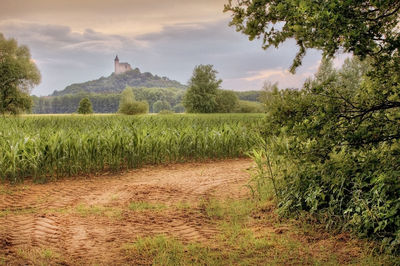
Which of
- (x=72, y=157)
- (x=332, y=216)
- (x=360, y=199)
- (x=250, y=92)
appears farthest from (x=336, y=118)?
(x=250, y=92)

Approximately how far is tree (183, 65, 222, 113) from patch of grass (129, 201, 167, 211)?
5783cm

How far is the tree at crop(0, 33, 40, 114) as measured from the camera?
3769cm

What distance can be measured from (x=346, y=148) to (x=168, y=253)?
263cm

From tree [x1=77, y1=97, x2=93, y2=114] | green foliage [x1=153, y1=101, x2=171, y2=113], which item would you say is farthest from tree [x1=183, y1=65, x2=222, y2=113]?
green foliage [x1=153, y1=101, x2=171, y2=113]

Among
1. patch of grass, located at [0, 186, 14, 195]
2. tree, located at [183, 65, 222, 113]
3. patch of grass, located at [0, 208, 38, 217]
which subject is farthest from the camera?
tree, located at [183, 65, 222, 113]

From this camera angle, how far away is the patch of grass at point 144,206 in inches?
227

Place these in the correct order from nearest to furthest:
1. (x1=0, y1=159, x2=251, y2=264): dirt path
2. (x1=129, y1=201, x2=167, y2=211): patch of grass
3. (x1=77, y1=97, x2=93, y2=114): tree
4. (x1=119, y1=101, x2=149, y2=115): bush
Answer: (x1=0, y1=159, x2=251, y2=264): dirt path → (x1=129, y1=201, x2=167, y2=211): patch of grass → (x1=119, y1=101, x2=149, y2=115): bush → (x1=77, y1=97, x2=93, y2=114): tree

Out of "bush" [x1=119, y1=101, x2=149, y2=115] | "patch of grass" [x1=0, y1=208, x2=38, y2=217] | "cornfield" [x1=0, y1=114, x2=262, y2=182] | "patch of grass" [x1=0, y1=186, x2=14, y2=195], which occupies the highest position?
"bush" [x1=119, y1=101, x2=149, y2=115]

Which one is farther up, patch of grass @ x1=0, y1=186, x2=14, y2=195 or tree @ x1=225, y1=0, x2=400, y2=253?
tree @ x1=225, y1=0, x2=400, y2=253

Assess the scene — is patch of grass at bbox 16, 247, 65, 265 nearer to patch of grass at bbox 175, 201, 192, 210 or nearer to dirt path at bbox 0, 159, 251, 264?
dirt path at bbox 0, 159, 251, 264

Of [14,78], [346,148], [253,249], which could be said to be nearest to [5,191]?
[253,249]

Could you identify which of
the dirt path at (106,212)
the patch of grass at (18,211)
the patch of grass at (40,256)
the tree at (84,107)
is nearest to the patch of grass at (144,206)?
the dirt path at (106,212)

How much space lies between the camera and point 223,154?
11023mm

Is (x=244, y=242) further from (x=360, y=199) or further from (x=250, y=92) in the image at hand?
(x=250, y=92)
